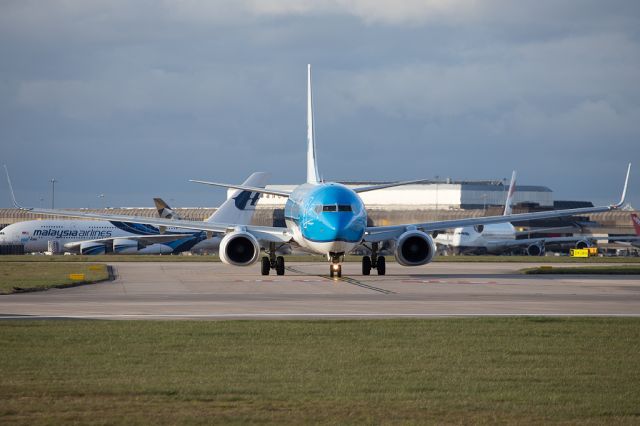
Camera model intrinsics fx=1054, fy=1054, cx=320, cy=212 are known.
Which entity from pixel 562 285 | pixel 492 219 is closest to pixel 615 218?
pixel 492 219

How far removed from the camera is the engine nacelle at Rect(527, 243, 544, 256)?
340 feet

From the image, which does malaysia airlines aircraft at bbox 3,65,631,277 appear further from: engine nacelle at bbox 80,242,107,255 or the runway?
engine nacelle at bbox 80,242,107,255

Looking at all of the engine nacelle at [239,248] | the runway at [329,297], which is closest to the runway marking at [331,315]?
the runway at [329,297]

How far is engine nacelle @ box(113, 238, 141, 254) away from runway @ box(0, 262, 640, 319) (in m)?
52.5

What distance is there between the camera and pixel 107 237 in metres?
102

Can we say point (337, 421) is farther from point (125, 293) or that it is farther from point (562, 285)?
point (562, 285)

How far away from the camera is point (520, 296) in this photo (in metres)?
31.6

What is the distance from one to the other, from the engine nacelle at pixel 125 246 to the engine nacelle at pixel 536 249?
3790 cm

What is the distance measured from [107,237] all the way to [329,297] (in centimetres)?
7401

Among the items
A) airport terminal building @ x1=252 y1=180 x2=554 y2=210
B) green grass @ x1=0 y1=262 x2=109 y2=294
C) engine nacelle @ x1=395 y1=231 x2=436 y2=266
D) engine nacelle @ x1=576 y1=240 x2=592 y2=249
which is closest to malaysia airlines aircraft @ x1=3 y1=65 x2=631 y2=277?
engine nacelle @ x1=395 y1=231 x2=436 y2=266

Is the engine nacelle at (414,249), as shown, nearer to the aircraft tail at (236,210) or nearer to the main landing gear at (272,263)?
the main landing gear at (272,263)

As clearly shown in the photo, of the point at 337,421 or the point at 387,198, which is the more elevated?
the point at 387,198

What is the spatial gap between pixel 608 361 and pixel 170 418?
305 inches

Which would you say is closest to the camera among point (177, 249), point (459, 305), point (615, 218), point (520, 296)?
point (459, 305)
